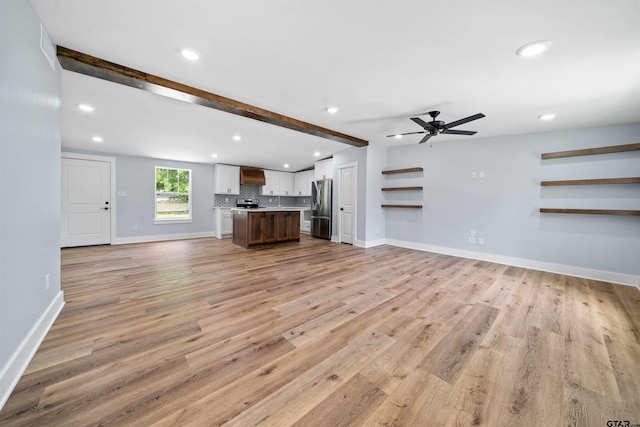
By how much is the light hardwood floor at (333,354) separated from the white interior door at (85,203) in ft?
9.78

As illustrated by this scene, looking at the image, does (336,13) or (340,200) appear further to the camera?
(340,200)

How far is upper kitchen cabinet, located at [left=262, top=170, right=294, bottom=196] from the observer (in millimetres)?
8375

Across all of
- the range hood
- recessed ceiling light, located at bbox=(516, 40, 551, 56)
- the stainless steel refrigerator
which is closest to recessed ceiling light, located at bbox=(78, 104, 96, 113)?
the range hood

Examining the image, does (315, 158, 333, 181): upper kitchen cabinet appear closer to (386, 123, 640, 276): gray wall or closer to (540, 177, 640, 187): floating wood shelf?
(386, 123, 640, 276): gray wall

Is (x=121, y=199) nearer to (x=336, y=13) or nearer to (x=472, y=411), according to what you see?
(x=336, y=13)

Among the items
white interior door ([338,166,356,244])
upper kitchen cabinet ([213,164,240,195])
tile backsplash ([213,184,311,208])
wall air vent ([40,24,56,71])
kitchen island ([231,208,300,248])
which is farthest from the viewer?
tile backsplash ([213,184,311,208])

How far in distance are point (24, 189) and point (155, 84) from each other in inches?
66.5

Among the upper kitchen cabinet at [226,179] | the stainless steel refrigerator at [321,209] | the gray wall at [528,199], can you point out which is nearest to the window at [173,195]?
the upper kitchen cabinet at [226,179]

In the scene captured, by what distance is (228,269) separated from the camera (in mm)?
3836

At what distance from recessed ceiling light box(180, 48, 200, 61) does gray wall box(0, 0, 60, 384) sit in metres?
0.95

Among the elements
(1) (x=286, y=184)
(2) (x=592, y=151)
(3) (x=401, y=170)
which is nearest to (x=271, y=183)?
(1) (x=286, y=184)

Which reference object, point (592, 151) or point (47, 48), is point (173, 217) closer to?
point (47, 48)

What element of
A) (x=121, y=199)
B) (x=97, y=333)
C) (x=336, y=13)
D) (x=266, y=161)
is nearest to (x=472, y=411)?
(x=336, y=13)

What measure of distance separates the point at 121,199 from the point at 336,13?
683 centimetres
